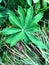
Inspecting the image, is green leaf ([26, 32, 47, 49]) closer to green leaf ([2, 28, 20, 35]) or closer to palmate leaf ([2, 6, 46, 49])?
palmate leaf ([2, 6, 46, 49])

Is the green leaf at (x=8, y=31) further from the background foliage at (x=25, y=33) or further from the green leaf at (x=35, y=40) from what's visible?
the green leaf at (x=35, y=40)

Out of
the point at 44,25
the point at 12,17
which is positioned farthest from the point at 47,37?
the point at 12,17

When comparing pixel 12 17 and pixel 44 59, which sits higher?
pixel 12 17

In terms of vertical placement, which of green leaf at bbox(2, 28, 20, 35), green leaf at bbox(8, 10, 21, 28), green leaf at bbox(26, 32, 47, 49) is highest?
green leaf at bbox(8, 10, 21, 28)

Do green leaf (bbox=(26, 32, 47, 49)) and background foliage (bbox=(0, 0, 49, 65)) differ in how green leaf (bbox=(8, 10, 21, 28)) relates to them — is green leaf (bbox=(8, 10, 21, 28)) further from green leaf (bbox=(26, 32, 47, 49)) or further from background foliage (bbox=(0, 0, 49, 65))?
green leaf (bbox=(26, 32, 47, 49))

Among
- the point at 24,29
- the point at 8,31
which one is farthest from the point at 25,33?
the point at 8,31

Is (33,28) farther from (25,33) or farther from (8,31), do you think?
(8,31)

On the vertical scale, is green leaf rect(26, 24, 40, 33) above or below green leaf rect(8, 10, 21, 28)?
below

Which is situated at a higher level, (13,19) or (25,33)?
(13,19)

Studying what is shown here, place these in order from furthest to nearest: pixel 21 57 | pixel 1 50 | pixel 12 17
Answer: pixel 1 50, pixel 21 57, pixel 12 17

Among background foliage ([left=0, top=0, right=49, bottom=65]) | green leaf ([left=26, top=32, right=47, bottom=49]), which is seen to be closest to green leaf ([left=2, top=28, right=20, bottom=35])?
background foliage ([left=0, top=0, right=49, bottom=65])

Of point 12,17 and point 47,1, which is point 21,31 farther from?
point 47,1
